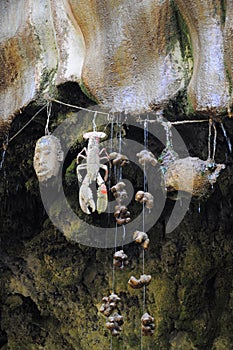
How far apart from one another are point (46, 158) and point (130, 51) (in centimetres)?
73

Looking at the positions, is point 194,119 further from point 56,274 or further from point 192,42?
point 56,274

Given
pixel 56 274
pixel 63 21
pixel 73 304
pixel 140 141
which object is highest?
pixel 63 21

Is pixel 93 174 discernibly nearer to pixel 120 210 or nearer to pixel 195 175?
pixel 120 210

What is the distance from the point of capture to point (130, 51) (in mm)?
2420

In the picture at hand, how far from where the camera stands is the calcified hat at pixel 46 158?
254 centimetres

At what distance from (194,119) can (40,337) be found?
260cm

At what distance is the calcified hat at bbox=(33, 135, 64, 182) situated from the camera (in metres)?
2.54

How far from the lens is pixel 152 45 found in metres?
2.38

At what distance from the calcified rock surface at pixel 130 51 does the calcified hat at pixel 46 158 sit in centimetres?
28

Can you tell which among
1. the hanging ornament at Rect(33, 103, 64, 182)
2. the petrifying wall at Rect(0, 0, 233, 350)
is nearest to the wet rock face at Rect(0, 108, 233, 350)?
the petrifying wall at Rect(0, 0, 233, 350)

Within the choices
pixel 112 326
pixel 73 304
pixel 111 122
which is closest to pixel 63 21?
pixel 111 122

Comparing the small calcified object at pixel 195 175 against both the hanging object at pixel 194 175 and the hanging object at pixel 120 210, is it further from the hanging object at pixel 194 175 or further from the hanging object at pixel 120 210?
the hanging object at pixel 120 210

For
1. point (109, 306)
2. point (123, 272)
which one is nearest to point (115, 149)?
point (109, 306)

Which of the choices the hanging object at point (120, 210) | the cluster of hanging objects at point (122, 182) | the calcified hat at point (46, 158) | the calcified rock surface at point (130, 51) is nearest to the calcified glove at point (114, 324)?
the cluster of hanging objects at point (122, 182)
